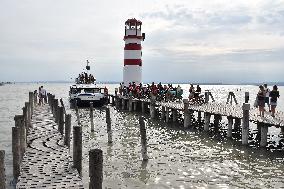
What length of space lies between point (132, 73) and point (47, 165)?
97.3 ft

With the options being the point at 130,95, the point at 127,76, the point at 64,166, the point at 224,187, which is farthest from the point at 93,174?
the point at 127,76

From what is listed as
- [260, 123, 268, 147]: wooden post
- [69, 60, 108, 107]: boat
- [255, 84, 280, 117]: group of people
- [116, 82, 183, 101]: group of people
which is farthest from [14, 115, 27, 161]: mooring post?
[69, 60, 108, 107]: boat

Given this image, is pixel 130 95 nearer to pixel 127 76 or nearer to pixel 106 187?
pixel 127 76

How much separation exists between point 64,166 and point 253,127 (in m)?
20.3

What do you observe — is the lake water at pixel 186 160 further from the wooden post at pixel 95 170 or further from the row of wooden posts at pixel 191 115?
the wooden post at pixel 95 170

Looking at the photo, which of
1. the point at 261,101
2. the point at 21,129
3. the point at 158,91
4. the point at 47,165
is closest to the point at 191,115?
the point at 158,91

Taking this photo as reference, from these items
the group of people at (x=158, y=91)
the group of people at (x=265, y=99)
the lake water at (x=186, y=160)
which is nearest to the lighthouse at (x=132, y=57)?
the group of people at (x=158, y=91)

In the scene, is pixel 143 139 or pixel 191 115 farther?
pixel 191 115

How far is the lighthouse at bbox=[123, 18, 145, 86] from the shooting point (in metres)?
41.0

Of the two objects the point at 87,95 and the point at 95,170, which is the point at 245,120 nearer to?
the point at 95,170

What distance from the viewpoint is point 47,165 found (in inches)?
467

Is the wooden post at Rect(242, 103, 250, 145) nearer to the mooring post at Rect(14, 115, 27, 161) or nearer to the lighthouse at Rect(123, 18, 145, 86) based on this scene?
the mooring post at Rect(14, 115, 27, 161)

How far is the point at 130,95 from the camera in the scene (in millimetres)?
38250

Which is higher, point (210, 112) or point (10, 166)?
point (210, 112)
